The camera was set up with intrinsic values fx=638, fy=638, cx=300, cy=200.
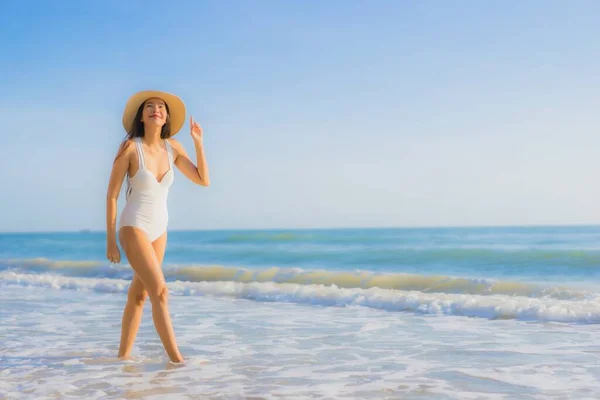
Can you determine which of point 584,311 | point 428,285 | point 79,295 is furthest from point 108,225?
point 428,285

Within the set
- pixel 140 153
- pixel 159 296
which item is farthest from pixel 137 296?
pixel 140 153

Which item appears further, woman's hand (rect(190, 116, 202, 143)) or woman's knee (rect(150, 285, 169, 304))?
woman's hand (rect(190, 116, 202, 143))

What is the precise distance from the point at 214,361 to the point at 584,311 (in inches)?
189

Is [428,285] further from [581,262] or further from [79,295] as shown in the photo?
[581,262]

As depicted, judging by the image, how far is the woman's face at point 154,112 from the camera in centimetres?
471

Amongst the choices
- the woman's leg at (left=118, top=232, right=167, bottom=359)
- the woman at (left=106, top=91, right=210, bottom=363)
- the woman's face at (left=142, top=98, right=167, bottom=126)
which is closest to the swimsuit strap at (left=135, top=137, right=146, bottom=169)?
the woman at (left=106, top=91, right=210, bottom=363)

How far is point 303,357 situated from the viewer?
5.26 m

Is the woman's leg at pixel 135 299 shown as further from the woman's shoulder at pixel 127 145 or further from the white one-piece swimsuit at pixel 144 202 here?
the woman's shoulder at pixel 127 145

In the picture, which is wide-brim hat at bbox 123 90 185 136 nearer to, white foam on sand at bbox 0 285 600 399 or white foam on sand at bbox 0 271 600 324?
white foam on sand at bbox 0 285 600 399

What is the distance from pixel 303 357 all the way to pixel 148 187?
1917 millimetres

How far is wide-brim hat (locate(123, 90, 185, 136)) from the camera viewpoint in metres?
4.70

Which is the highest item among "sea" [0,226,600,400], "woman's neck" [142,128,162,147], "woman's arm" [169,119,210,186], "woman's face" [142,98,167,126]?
"woman's face" [142,98,167,126]

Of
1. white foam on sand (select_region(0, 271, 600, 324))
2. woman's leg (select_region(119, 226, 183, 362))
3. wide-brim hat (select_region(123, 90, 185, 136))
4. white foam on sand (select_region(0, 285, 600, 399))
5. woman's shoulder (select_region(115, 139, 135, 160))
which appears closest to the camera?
white foam on sand (select_region(0, 285, 600, 399))

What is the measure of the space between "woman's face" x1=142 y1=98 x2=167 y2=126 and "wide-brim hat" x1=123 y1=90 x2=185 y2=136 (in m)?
0.04
